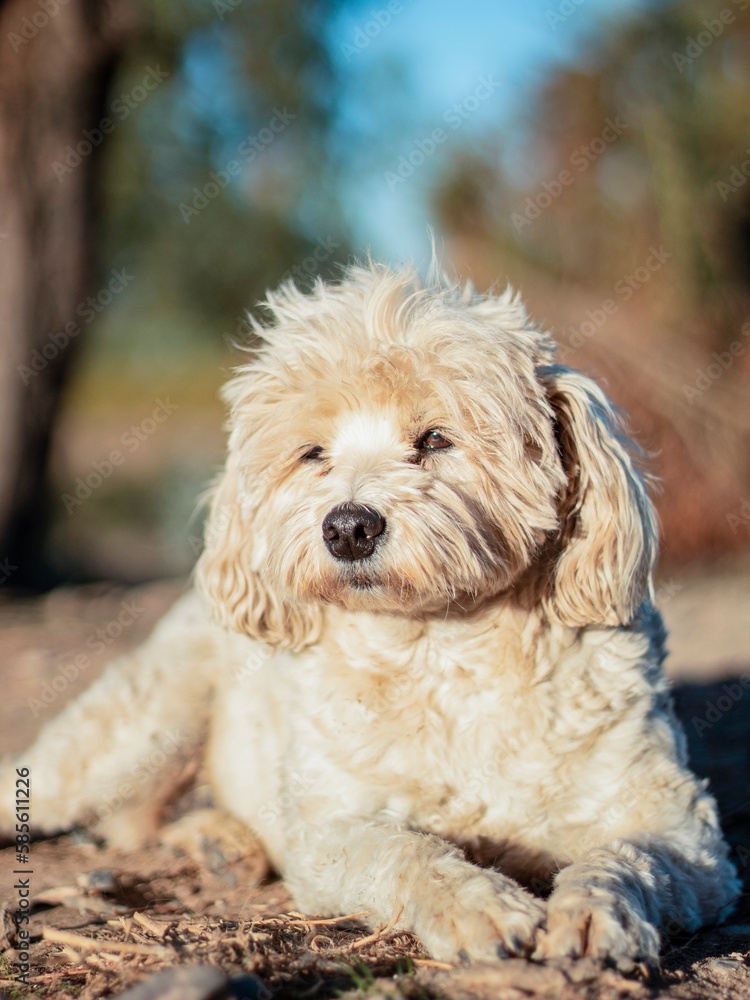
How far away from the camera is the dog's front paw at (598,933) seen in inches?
87.5

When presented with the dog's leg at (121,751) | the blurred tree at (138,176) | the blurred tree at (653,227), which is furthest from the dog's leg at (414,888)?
the blurred tree at (653,227)

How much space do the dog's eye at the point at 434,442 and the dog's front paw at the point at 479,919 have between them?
4.27 feet

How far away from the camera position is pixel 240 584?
3.53 meters

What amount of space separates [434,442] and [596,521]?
574 mm

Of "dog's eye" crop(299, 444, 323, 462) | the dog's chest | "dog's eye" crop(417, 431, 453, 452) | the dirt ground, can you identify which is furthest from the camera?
"dog's eye" crop(299, 444, 323, 462)

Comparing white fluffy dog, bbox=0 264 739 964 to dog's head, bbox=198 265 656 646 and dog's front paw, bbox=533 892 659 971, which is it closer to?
dog's head, bbox=198 265 656 646

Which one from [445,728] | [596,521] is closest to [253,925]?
[445,728]

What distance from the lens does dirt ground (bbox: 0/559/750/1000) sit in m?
2.18

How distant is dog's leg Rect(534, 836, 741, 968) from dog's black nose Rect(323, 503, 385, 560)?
104 cm

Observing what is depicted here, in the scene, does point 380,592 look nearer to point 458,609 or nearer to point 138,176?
point 458,609

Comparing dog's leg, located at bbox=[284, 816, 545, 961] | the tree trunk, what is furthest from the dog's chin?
the tree trunk

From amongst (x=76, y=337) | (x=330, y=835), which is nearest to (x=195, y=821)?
(x=330, y=835)

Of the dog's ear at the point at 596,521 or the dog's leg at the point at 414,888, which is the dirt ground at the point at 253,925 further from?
the dog's ear at the point at 596,521

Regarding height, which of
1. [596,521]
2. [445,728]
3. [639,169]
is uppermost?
[639,169]
